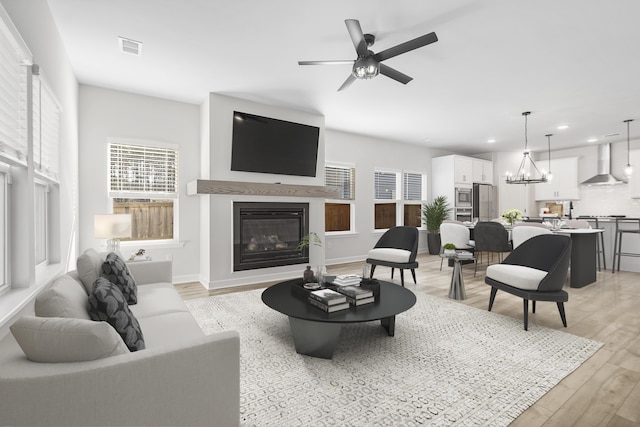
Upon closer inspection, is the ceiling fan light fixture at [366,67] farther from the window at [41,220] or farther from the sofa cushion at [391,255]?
the window at [41,220]

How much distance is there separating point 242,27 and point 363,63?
3.67 ft

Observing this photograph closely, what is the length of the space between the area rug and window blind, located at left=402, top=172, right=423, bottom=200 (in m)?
4.72

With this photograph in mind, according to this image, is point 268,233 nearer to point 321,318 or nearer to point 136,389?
point 321,318

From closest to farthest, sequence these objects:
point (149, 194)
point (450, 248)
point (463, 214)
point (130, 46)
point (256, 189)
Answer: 1. point (130, 46)
2. point (450, 248)
3. point (149, 194)
4. point (256, 189)
5. point (463, 214)

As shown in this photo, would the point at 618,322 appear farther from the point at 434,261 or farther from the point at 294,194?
the point at 294,194

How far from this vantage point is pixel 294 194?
5.00 meters

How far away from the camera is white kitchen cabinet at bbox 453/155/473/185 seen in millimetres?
7738

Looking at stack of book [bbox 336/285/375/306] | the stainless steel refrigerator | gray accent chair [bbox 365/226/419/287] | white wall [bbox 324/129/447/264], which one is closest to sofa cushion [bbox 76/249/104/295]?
stack of book [bbox 336/285/375/306]

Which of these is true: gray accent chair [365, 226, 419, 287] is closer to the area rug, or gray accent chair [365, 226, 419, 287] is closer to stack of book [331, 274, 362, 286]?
the area rug

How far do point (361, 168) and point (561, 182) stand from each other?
5.34 metres

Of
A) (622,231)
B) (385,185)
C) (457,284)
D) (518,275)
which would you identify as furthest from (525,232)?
(385,185)

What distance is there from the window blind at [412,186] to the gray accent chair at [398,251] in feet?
10.0

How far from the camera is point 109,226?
3.43 metres

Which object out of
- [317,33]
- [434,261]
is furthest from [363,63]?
[434,261]
